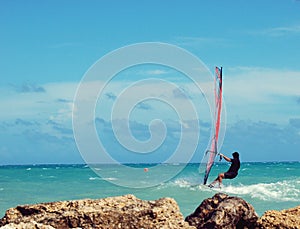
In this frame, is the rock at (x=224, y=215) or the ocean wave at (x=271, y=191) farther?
the ocean wave at (x=271, y=191)

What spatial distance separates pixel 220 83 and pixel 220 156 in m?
2.31

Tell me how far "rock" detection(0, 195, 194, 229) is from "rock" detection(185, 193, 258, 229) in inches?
142

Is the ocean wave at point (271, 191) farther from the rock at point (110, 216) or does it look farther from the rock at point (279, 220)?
the rock at point (110, 216)

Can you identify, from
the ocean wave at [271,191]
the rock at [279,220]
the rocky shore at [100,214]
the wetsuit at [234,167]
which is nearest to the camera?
the rocky shore at [100,214]

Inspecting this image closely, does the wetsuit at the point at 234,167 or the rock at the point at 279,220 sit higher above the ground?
the wetsuit at the point at 234,167

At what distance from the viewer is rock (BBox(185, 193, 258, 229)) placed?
1078 centimetres

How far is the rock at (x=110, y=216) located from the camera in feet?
21.9

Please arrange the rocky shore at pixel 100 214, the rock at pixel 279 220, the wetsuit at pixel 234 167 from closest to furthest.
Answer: the rocky shore at pixel 100 214
the rock at pixel 279 220
the wetsuit at pixel 234 167

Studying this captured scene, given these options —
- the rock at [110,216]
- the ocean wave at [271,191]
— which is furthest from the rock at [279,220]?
the ocean wave at [271,191]

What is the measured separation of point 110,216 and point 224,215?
4.56m

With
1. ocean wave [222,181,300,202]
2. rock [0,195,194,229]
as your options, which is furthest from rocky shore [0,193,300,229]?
ocean wave [222,181,300,202]

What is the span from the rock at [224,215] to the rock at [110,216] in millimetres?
3617

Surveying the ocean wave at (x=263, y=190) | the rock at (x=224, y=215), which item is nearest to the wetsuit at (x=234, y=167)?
the rock at (x=224, y=215)

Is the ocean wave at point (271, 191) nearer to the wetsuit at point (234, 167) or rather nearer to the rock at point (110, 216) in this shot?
the wetsuit at point (234, 167)
